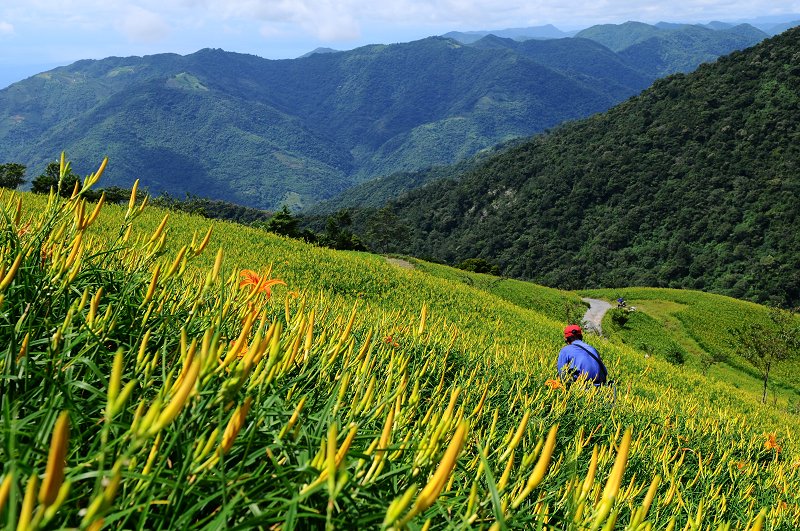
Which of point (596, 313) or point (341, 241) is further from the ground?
point (341, 241)

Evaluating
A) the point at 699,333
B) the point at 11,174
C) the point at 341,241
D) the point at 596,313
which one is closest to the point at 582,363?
the point at 699,333

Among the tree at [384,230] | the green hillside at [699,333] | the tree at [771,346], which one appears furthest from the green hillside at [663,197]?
the tree at [771,346]

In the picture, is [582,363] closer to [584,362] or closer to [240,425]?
[584,362]

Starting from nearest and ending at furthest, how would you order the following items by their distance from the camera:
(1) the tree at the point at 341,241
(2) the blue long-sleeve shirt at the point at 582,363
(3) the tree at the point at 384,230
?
(2) the blue long-sleeve shirt at the point at 582,363, (1) the tree at the point at 341,241, (3) the tree at the point at 384,230

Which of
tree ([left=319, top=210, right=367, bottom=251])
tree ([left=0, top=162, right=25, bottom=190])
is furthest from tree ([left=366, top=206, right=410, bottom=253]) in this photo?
tree ([left=0, top=162, right=25, bottom=190])

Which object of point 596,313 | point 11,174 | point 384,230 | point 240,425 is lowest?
point 596,313

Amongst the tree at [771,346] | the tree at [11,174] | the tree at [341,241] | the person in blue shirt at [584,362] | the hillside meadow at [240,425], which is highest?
the tree at [11,174]

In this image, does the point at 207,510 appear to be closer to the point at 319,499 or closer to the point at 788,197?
the point at 319,499

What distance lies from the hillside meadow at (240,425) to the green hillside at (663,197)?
2297 inches

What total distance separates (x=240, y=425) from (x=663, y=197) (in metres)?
84.1

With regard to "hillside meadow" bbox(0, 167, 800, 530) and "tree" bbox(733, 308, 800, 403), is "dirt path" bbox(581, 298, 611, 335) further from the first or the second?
"hillside meadow" bbox(0, 167, 800, 530)

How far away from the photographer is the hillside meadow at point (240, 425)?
2.30 feet

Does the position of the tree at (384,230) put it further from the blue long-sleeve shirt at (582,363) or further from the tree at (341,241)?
the blue long-sleeve shirt at (582,363)

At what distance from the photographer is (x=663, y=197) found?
244 feet
